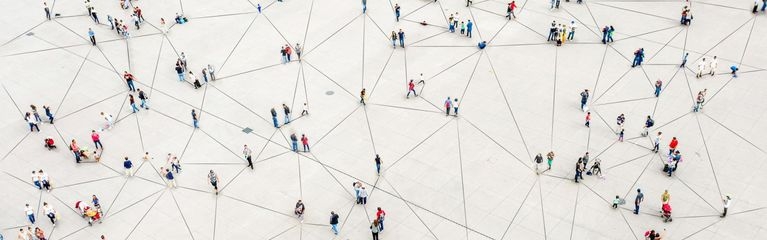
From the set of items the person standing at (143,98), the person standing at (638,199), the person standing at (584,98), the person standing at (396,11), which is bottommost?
the person standing at (638,199)

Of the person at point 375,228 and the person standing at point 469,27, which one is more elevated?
the person standing at point 469,27

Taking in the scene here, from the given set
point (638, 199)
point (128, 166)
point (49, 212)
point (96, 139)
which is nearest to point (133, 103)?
point (96, 139)

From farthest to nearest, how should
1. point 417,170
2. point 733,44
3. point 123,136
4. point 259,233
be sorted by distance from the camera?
point 733,44 → point 123,136 → point 417,170 → point 259,233

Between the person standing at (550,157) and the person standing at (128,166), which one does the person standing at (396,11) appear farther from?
the person standing at (128,166)

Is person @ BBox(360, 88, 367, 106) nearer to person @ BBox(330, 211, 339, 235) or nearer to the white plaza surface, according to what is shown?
the white plaza surface

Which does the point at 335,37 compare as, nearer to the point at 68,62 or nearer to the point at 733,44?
the point at 68,62

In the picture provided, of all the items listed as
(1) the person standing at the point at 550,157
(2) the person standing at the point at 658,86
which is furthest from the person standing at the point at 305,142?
(2) the person standing at the point at 658,86

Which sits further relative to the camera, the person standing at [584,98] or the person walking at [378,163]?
the person standing at [584,98]

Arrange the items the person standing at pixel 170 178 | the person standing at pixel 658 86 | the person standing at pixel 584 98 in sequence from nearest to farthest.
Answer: the person standing at pixel 170 178
the person standing at pixel 584 98
the person standing at pixel 658 86

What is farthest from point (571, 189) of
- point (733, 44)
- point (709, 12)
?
point (709, 12)
